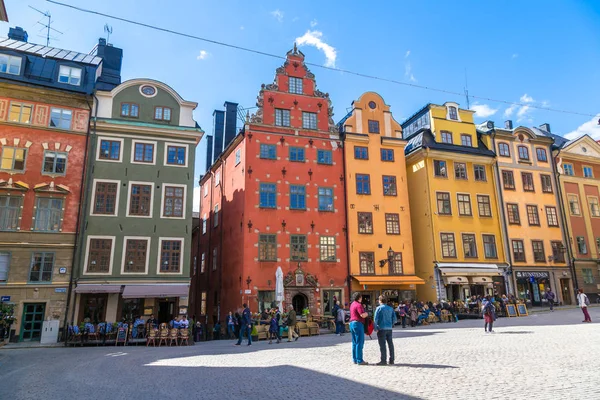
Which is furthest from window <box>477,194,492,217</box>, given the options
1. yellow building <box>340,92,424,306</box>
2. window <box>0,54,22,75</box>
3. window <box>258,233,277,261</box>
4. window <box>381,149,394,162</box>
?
window <box>0,54,22,75</box>

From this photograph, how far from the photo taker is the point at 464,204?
3622cm

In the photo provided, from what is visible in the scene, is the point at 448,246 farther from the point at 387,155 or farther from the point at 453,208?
the point at 387,155

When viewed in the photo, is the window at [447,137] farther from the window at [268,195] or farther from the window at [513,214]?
the window at [268,195]

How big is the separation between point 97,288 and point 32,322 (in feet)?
12.0

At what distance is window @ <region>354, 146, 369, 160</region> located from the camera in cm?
3366

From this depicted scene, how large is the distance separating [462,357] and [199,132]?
22.2 m

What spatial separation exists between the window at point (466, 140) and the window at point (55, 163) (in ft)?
101

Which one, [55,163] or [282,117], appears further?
[282,117]

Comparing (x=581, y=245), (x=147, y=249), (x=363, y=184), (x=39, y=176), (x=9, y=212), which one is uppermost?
(x=363, y=184)

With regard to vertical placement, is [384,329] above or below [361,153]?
below

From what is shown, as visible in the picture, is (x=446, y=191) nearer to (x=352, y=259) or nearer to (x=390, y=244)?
(x=390, y=244)

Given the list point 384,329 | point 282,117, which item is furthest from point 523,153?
point 384,329

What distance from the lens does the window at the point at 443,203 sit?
35116mm

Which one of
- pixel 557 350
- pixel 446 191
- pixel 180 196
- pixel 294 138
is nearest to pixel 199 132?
pixel 180 196
